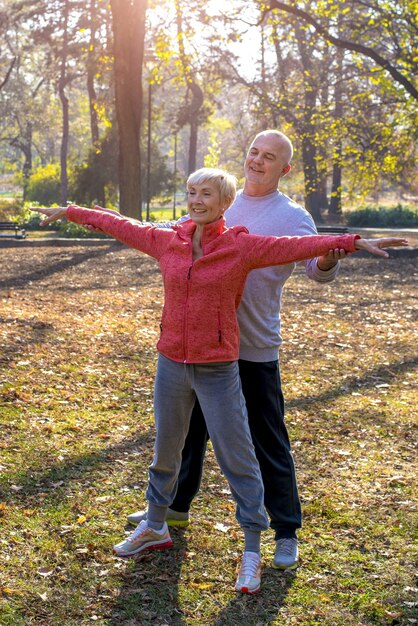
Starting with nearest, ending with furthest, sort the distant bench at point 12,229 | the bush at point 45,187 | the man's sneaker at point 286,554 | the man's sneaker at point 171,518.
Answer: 1. the man's sneaker at point 286,554
2. the man's sneaker at point 171,518
3. the distant bench at point 12,229
4. the bush at point 45,187

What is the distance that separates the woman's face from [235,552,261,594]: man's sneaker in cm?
155

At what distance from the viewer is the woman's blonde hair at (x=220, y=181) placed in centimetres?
358

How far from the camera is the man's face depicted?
389 cm

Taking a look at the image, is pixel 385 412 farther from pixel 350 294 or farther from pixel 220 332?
pixel 350 294

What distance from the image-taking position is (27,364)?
8.21 meters

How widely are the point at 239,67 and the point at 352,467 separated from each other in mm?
32169

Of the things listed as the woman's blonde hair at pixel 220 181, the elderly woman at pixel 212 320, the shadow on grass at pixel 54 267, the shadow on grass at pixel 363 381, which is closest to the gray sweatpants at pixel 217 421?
the elderly woman at pixel 212 320

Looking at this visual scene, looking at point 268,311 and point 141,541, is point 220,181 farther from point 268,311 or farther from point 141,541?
point 141,541

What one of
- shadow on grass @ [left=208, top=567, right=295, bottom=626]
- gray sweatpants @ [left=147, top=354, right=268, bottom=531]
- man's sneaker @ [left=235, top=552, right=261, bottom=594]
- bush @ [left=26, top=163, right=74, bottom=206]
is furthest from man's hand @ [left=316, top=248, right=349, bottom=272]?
bush @ [left=26, top=163, right=74, bottom=206]

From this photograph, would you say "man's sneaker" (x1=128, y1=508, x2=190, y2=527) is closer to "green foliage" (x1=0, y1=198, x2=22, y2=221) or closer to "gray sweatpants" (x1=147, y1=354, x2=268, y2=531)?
"gray sweatpants" (x1=147, y1=354, x2=268, y2=531)

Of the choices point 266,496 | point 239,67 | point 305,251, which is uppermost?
point 239,67

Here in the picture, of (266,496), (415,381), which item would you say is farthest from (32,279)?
(266,496)

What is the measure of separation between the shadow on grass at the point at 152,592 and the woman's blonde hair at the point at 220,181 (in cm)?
177

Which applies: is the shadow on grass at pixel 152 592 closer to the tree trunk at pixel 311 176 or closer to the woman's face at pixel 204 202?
the woman's face at pixel 204 202
